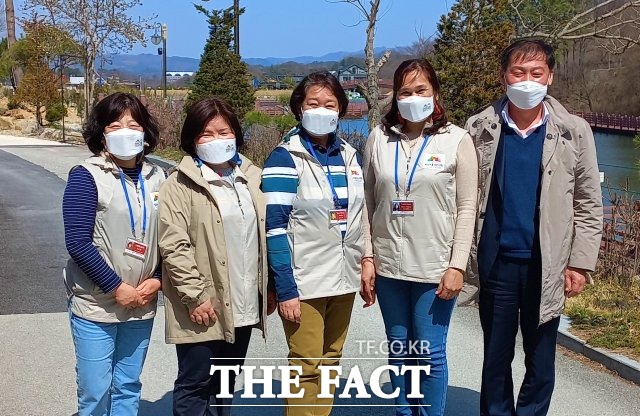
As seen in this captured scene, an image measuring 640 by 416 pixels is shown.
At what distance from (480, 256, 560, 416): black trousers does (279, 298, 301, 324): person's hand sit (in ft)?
3.25

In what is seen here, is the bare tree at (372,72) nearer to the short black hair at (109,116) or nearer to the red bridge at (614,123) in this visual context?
the short black hair at (109,116)

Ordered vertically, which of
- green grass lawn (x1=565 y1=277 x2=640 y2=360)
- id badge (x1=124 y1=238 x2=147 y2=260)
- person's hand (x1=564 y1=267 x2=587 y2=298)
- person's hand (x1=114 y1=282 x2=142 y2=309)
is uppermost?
id badge (x1=124 y1=238 x2=147 y2=260)

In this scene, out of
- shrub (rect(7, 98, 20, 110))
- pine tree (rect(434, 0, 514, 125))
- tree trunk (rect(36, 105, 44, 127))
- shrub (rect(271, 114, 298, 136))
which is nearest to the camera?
pine tree (rect(434, 0, 514, 125))

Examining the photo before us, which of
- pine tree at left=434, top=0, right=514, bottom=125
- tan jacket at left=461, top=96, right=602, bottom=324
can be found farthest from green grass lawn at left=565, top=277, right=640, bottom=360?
pine tree at left=434, top=0, right=514, bottom=125

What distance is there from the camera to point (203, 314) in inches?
135

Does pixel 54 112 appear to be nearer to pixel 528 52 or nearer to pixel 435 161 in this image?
pixel 435 161

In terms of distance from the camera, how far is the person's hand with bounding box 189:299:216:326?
3426 mm

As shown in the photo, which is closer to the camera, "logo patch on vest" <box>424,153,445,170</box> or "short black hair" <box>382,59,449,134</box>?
"logo patch on vest" <box>424,153,445,170</box>

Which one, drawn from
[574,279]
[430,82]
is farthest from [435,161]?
[574,279]

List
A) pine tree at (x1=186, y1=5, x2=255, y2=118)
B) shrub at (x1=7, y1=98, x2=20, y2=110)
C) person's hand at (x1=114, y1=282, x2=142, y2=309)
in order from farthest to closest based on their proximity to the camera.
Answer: shrub at (x1=7, y1=98, x2=20, y2=110) → pine tree at (x1=186, y1=5, x2=255, y2=118) → person's hand at (x1=114, y1=282, x2=142, y2=309)

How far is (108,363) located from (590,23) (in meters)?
7.33

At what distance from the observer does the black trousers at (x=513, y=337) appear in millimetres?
3670

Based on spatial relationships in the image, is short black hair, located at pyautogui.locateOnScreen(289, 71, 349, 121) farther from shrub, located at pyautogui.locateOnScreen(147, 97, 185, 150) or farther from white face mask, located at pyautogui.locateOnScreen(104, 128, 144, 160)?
shrub, located at pyautogui.locateOnScreen(147, 97, 185, 150)

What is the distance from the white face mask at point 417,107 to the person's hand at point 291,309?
1.12m
